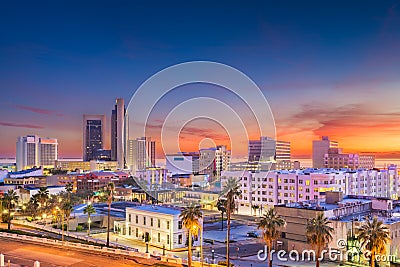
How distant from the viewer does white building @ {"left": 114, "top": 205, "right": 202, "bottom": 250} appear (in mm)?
56625

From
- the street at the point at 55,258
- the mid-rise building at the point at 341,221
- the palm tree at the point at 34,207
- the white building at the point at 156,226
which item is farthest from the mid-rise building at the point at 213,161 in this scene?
the street at the point at 55,258

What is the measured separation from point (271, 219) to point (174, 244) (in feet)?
70.5

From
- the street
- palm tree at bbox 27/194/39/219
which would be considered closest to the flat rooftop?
the street

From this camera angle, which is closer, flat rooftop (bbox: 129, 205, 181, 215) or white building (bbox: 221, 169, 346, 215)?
flat rooftop (bbox: 129, 205, 181, 215)

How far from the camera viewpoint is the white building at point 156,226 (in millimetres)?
56625

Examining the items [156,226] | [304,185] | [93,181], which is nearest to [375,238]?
[156,226]

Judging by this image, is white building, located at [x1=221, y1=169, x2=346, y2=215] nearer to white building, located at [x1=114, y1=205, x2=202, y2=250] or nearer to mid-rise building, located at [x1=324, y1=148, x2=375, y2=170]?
white building, located at [x1=114, y1=205, x2=202, y2=250]

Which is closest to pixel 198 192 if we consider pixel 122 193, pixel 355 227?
pixel 122 193

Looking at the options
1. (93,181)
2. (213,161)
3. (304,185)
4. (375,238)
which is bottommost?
(93,181)

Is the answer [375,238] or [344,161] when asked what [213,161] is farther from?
[375,238]

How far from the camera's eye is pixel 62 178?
149 metres

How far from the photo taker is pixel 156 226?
58969mm

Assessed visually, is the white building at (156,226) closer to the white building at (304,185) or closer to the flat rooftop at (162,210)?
the flat rooftop at (162,210)

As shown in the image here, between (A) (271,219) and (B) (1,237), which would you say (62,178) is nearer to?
(B) (1,237)
